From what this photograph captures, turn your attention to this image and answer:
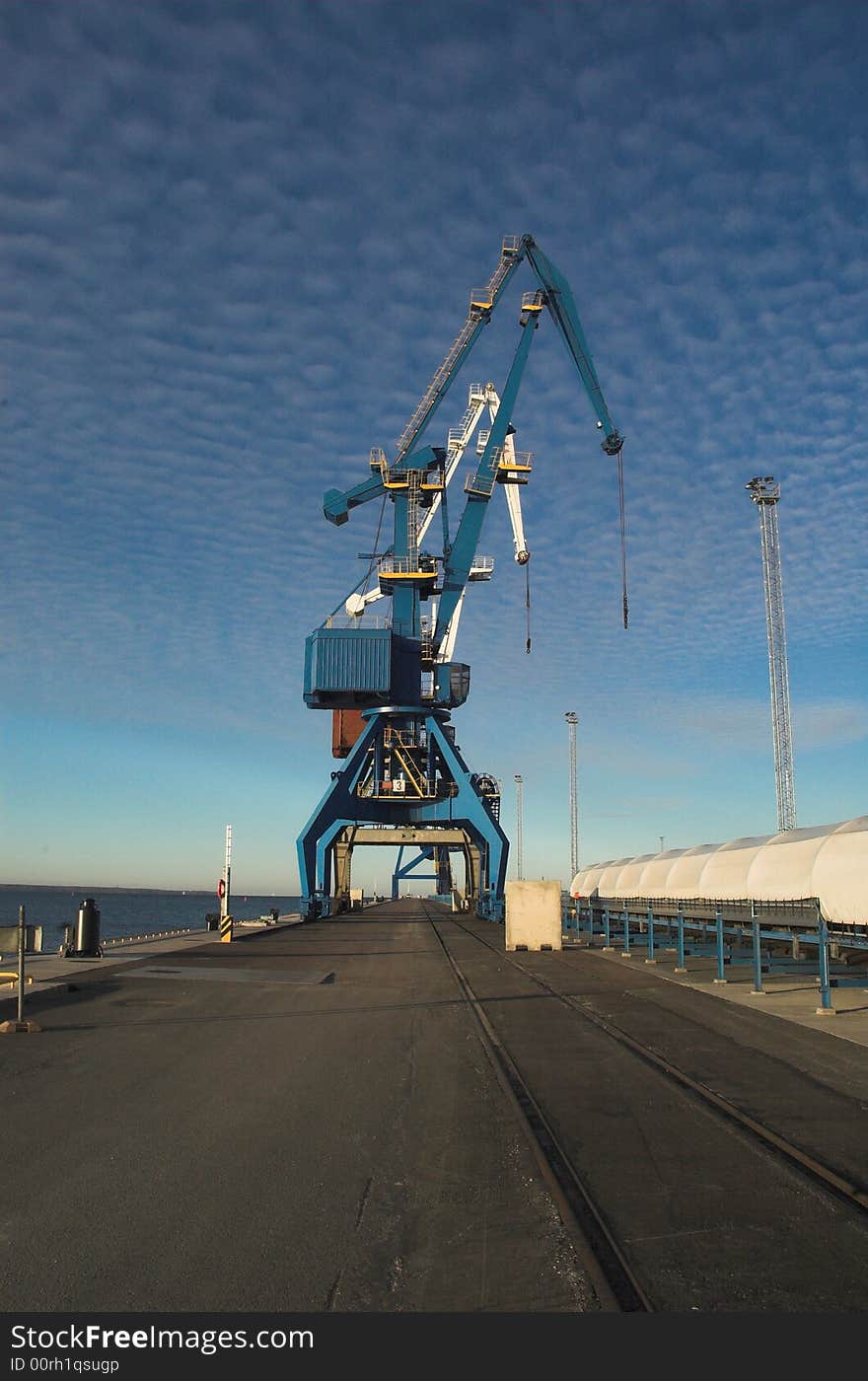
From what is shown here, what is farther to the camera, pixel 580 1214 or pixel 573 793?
pixel 573 793

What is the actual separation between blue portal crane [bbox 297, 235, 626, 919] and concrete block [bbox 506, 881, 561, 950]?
2737cm

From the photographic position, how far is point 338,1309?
4363 mm

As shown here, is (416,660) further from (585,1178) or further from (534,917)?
(585,1178)

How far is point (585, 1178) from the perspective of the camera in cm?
650

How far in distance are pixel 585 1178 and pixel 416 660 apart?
5263 centimetres

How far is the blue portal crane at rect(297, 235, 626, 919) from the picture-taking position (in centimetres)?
5653

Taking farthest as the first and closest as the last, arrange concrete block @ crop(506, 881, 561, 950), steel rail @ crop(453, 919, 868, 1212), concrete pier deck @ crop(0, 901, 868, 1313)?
concrete block @ crop(506, 881, 561, 950)
steel rail @ crop(453, 919, 868, 1212)
concrete pier deck @ crop(0, 901, 868, 1313)

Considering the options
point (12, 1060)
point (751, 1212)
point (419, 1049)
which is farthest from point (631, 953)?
point (751, 1212)

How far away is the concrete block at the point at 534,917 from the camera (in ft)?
94.7

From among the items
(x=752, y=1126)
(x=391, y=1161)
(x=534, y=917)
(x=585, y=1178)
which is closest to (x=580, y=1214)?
(x=585, y=1178)

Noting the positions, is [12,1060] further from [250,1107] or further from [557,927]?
[557,927]

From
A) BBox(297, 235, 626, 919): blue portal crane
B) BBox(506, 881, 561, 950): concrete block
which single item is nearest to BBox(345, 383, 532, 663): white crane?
BBox(297, 235, 626, 919): blue portal crane

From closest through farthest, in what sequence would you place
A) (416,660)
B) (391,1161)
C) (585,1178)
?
(585,1178), (391,1161), (416,660)

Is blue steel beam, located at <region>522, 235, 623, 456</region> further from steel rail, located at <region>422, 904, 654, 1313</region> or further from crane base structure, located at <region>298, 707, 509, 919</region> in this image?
steel rail, located at <region>422, 904, 654, 1313</region>
